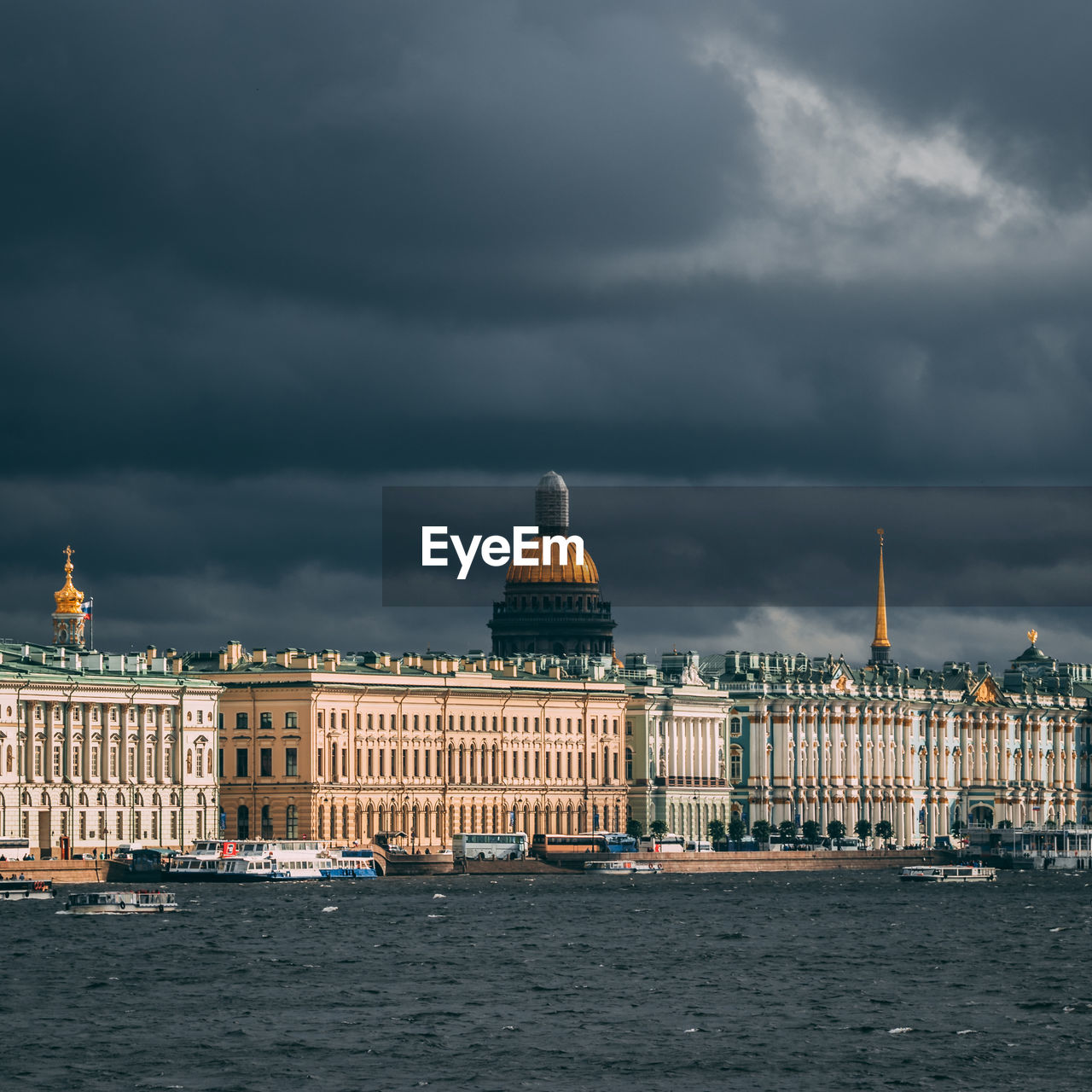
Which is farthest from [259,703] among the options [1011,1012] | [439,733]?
[1011,1012]

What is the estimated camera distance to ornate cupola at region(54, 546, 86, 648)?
6058 inches

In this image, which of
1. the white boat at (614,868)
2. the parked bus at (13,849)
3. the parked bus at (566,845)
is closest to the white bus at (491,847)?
the parked bus at (566,845)

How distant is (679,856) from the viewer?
15925 cm

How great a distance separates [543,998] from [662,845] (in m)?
97.9

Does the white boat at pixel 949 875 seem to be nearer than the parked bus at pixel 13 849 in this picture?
No

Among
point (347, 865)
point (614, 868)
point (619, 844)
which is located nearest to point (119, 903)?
point (347, 865)

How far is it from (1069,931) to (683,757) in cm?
9509

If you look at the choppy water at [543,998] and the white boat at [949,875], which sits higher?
the white boat at [949,875]

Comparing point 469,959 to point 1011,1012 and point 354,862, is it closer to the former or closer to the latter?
point 1011,1012

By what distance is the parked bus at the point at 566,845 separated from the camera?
502 ft

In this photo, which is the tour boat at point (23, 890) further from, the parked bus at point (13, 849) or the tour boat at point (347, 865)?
the tour boat at point (347, 865)

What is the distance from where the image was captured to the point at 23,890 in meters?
113

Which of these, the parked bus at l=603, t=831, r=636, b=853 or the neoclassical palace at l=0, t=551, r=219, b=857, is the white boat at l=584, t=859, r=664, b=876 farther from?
the neoclassical palace at l=0, t=551, r=219, b=857

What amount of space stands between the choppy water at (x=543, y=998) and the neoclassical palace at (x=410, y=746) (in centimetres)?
4430
